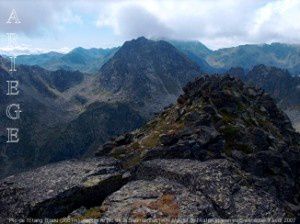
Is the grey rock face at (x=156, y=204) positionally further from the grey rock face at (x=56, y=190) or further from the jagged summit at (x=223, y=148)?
the grey rock face at (x=56, y=190)

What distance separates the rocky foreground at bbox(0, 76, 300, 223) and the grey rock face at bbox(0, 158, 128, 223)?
99 millimetres

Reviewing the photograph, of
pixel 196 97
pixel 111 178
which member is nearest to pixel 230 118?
pixel 196 97

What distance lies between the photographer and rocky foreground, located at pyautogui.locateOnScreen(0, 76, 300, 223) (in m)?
40.4

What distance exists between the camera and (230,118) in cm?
9175

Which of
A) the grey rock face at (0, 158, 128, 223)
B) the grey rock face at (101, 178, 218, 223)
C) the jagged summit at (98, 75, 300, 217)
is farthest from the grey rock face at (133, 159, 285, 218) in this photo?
the grey rock face at (0, 158, 128, 223)

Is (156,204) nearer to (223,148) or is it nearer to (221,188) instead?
(221,188)

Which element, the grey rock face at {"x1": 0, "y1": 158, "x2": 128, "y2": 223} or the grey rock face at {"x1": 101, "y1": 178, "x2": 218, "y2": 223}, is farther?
the grey rock face at {"x1": 0, "y1": 158, "x2": 128, "y2": 223}

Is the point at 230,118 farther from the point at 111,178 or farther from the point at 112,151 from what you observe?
the point at 111,178

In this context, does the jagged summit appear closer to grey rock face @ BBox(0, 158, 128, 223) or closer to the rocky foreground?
the rocky foreground

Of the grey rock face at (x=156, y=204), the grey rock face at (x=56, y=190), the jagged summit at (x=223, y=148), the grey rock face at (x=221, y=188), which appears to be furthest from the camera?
the jagged summit at (x=223, y=148)

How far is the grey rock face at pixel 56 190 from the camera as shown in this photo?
4319cm

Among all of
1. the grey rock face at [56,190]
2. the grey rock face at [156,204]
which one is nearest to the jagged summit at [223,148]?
the grey rock face at [156,204]

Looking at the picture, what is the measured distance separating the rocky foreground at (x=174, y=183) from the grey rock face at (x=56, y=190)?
0.10 metres

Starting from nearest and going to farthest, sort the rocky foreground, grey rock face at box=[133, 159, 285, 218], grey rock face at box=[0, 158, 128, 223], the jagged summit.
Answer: the rocky foreground, grey rock face at box=[133, 159, 285, 218], grey rock face at box=[0, 158, 128, 223], the jagged summit
